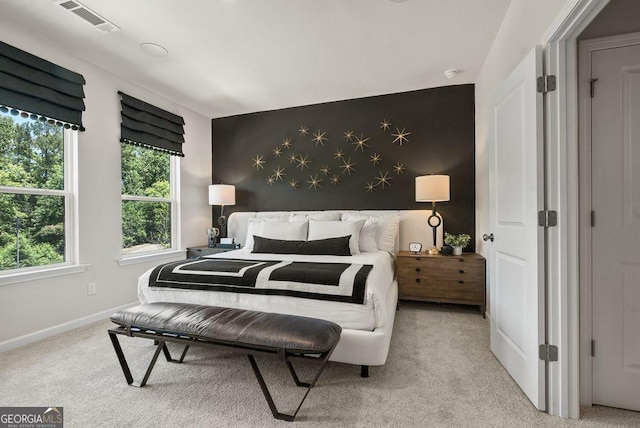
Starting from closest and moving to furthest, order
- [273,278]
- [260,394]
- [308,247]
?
1. [260,394]
2. [273,278]
3. [308,247]

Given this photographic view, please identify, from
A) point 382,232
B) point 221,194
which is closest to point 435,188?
point 382,232

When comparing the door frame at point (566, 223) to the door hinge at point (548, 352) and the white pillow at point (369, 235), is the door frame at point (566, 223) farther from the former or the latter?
the white pillow at point (369, 235)

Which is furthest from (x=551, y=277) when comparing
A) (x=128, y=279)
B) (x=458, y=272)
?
(x=128, y=279)

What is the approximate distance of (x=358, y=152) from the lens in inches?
158

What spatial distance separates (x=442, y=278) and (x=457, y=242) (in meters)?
0.45

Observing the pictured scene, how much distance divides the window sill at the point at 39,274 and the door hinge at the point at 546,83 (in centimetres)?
393

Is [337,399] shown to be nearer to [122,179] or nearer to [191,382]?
[191,382]

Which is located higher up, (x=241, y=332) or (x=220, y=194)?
(x=220, y=194)

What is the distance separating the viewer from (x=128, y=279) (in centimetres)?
339

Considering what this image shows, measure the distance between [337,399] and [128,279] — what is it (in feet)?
9.47

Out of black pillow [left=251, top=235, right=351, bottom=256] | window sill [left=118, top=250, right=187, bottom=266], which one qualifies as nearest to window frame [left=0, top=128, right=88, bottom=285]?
window sill [left=118, top=250, right=187, bottom=266]

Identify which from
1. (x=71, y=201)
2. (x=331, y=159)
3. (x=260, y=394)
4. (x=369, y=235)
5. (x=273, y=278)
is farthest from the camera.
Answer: (x=331, y=159)

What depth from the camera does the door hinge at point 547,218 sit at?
5.00 feet

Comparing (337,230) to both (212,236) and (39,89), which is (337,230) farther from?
(39,89)
